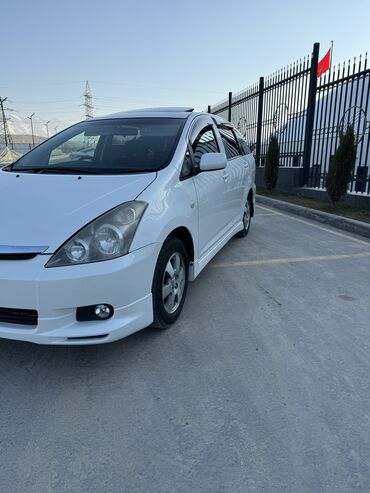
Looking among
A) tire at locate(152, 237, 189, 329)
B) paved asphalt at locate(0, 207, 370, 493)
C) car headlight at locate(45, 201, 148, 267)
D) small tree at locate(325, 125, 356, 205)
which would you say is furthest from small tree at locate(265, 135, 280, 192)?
car headlight at locate(45, 201, 148, 267)

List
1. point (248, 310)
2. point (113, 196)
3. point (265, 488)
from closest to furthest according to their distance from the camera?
point (265, 488) < point (113, 196) < point (248, 310)

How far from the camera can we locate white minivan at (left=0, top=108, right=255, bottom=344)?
2225 millimetres

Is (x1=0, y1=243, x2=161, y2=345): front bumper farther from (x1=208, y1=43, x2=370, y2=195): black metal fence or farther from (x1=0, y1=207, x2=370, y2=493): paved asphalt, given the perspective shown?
(x1=208, y1=43, x2=370, y2=195): black metal fence

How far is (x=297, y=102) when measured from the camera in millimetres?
10508

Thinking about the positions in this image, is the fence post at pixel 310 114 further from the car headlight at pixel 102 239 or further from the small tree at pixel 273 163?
the car headlight at pixel 102 239

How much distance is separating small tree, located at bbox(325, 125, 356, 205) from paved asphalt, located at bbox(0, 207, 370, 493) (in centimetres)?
475

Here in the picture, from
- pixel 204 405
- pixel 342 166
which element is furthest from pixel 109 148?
pixel 342 166

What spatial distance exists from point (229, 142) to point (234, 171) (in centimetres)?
48

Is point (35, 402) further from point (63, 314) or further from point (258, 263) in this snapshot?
point (258, 263)

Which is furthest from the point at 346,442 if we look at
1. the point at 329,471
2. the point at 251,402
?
the point at 251,402

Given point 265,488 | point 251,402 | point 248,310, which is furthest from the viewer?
point 248,310

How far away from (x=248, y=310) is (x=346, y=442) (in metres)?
1.54

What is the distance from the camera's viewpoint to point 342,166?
25.2 ft

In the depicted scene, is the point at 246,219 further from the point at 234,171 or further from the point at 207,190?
the point at 207,190
